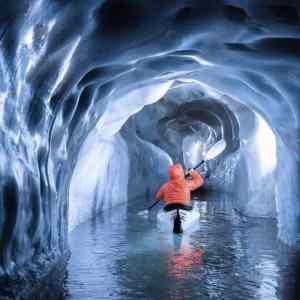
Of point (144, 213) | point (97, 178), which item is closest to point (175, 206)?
point (97, 178)

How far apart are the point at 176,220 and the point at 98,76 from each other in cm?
524

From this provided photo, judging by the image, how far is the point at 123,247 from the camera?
31.1 feet

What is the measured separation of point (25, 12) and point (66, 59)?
4.69 feet

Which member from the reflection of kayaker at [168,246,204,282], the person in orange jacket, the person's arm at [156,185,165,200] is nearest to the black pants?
the person in orange jacket

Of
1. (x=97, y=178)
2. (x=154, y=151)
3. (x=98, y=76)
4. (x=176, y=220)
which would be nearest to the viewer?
(x=98, y=76)

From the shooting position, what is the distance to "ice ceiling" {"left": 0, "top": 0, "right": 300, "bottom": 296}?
4703 mm

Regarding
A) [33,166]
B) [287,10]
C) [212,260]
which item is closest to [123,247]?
[212,260]

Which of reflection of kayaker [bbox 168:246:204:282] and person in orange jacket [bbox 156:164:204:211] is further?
person in orange jacket [bbox 156:164:204:211]

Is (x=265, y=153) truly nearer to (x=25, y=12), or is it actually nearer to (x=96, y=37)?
(x=96, y=37)

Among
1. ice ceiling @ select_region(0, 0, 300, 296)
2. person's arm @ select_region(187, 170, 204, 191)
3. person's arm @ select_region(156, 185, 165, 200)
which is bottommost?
person's arm @ select_region(156, 185, 165, 200)

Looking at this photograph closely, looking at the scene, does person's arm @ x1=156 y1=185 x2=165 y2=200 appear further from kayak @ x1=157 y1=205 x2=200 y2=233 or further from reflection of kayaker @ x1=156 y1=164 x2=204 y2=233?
kayak @ x1=157 y1=205 x2=200 y2=233

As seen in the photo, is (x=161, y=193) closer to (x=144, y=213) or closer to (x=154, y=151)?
(x=144, y=213)

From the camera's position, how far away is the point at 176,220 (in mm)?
11430

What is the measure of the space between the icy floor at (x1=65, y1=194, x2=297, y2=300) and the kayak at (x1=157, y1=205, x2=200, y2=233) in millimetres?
258
